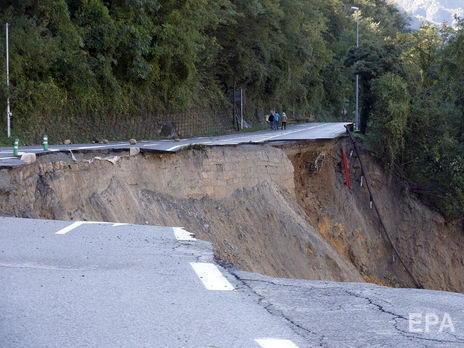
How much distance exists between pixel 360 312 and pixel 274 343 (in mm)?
1199

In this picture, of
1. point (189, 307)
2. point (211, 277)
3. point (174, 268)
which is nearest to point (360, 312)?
point (189, 307)

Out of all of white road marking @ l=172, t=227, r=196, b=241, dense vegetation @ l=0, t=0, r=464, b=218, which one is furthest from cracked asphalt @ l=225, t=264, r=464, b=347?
dense vegetation @ l=0, t=0, r=464, b=218

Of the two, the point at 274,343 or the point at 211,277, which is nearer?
the point at 274,343

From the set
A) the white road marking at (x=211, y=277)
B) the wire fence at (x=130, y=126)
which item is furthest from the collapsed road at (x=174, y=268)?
the wire fence at (x=130, y=126)

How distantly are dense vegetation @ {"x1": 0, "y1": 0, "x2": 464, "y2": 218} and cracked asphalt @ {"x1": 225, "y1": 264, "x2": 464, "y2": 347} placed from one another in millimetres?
20241

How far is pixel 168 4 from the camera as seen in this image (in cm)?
3120

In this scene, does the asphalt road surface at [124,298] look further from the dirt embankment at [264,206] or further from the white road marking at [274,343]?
the dirt embankment at [264,206]

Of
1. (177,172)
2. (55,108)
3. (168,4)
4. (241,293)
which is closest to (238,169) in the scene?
(177,172)

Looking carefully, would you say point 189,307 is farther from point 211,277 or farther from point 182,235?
point 182,235

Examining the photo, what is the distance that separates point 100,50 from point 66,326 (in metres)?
24.9

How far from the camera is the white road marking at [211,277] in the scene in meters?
5.87

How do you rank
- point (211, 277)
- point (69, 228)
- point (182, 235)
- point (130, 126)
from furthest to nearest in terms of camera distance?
point (130, 126)
point (69, 228)
point (182, 235)
point (211, 277)

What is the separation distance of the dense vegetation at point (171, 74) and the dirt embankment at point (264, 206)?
210cm

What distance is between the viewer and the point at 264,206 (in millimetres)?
22438
